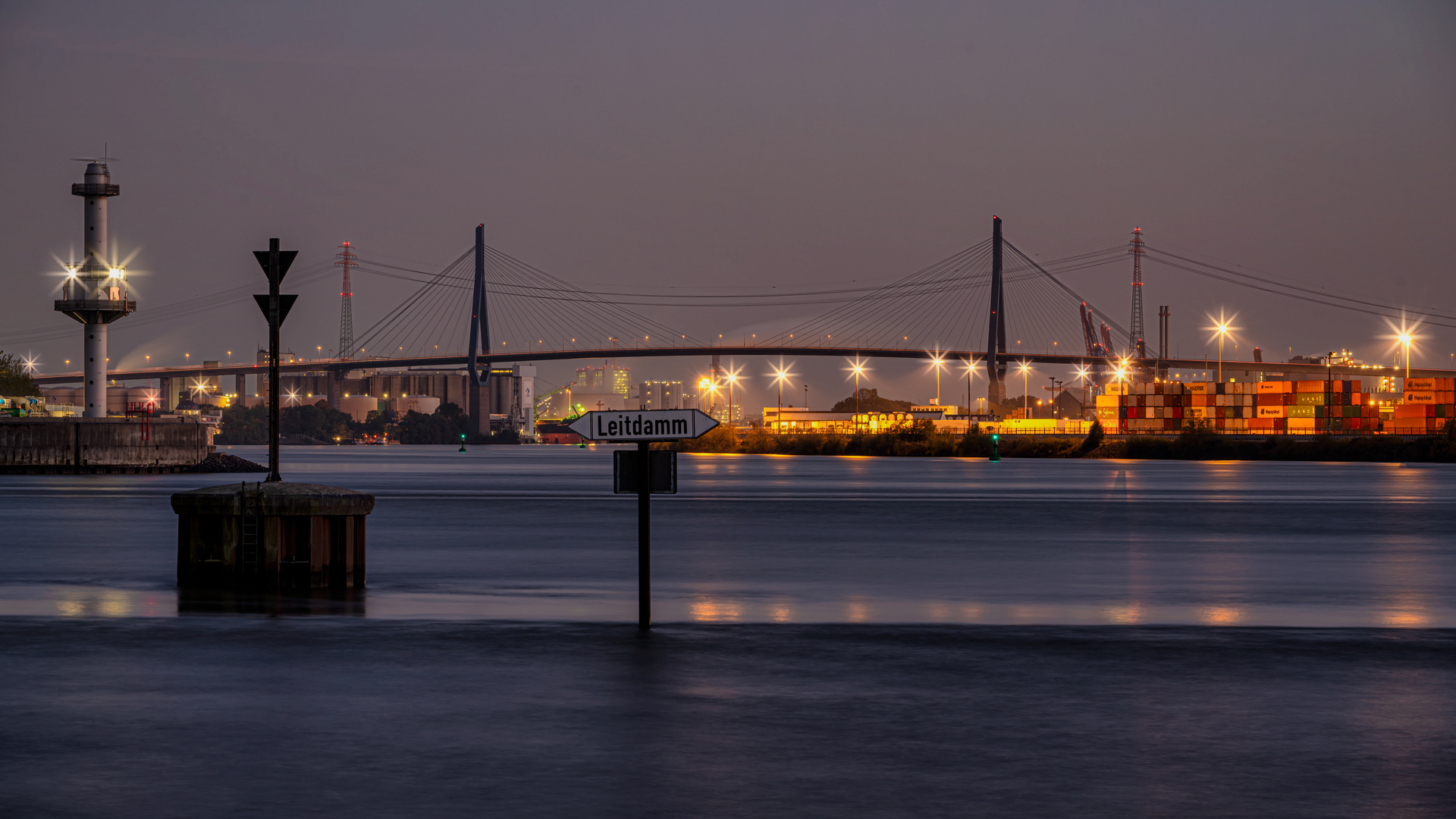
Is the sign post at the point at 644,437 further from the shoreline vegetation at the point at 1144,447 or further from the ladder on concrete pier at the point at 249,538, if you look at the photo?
the shoreline vegetation at the point at 1144,447

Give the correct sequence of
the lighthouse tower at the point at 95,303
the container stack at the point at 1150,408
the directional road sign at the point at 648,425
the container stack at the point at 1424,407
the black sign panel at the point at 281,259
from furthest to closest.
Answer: the container stack at the point at 1150,408
the container stack at the point at 1424,407
the lighthouse tower at the point at 95,303
the black sign panel at the point at 281,259
the directional road sign at the point at 648,425

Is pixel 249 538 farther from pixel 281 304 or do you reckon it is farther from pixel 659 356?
pixel 659 356

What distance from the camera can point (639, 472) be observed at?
1470 cm

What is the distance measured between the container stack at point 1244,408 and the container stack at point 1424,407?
100 cm

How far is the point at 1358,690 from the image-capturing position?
11.7m

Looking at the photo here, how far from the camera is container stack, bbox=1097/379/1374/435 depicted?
578ft

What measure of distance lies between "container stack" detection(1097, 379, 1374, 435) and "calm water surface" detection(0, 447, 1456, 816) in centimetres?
15533

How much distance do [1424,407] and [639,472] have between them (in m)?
176

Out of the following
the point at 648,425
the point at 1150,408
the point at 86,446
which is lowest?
the point at 86,446

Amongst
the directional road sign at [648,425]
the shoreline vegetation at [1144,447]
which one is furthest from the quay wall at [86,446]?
the directional road sign at [648,425]

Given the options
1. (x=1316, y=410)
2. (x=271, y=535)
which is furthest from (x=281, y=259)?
(x=1316, y=410)

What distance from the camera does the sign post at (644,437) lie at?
559 inches

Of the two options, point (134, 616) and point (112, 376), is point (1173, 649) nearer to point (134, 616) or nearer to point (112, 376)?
point (134, 616)

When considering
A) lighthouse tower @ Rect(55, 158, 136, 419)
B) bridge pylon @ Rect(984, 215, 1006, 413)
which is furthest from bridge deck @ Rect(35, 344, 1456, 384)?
lighthouse tower @ Rect(55, 158, 136, 419)
